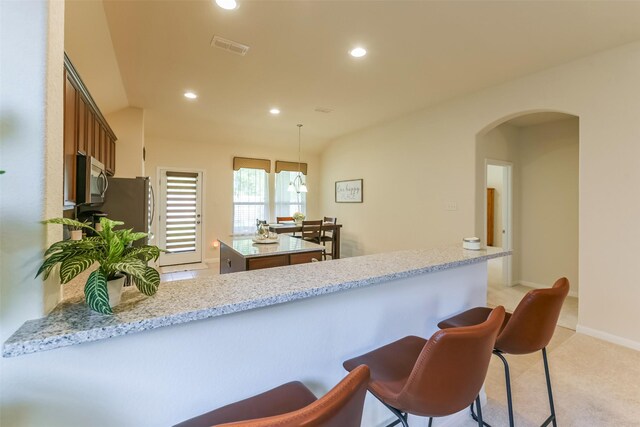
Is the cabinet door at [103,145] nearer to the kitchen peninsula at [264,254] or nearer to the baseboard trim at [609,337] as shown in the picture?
the kitchen peninsula at [264,254]

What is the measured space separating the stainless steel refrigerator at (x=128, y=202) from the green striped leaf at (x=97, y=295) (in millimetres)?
2910

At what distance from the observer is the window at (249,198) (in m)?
6.45

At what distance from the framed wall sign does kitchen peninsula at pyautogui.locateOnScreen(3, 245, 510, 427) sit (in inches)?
173

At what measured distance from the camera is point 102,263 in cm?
78

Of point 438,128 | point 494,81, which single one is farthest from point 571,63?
point 438,128

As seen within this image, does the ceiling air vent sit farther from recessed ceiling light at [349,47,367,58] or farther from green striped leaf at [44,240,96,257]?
green striped leaf at [44,240,96,257]

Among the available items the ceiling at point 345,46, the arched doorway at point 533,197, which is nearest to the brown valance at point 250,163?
the ceiling at point 345,46

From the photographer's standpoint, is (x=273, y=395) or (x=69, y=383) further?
(x=273, y=395)

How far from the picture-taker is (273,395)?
3.26ft

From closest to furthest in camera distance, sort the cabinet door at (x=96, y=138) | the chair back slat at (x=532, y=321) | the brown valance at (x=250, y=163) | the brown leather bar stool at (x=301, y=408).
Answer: the brown leather bar stool at (x=301, y=408)
the chair back slat at (x=532, y=321)
the cabinet door at (x=96, y=138)
the brown valance at (x=250, y=163)

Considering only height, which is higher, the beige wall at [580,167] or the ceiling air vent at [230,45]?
the ceiling air vent at [230,45]

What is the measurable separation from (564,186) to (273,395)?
4.90 meters

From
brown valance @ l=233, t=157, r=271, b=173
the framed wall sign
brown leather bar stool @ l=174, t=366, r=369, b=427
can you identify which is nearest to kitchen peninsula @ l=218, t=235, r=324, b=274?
brown leather bar stool @ l=174, t=366, r=369, b=427

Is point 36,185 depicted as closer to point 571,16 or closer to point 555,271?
point 571,16
